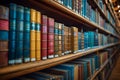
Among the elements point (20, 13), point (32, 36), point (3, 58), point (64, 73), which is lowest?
point (64, 73)

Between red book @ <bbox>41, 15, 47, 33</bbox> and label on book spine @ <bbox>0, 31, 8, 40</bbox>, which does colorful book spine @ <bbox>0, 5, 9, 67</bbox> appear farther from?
red book @ <bbox>41, 15, 47, 33</bbox>

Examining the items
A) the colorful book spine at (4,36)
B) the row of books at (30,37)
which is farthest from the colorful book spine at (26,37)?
the colorful book spine at (4,36)

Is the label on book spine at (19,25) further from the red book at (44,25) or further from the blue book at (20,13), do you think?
the red book at (44,25)

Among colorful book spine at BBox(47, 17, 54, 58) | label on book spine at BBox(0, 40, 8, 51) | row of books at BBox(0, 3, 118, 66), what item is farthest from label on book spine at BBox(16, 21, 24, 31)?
colorful book spine at BBox(47, 17, 54, 58)

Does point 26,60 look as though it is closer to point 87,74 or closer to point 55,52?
point 55,52

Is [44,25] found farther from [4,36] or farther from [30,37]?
[4,36]

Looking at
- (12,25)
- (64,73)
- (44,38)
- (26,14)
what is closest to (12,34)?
(12,25)

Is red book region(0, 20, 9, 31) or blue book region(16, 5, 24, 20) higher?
blue book region(16, 5, 24, 20)

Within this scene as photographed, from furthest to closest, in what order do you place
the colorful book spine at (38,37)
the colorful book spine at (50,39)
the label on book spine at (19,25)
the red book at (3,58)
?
the colorful book spine at (50,39)
the colorful book spine at (38,37)
the label on book spine at (19,25)
the red book at (3,58)

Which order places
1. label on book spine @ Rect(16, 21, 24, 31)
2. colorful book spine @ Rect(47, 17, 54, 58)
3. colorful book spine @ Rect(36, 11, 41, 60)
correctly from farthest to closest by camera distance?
colorful book spine @ Rect(47, 17, 54, 58), colorful book spine @ Rect(36, 11, 41, 60), label on book spine @ Rect(16, 21, 24, 31)

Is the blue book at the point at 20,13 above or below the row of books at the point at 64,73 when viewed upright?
above

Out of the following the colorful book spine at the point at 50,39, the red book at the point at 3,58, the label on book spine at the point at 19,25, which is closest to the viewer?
the red book at the point at 3,58

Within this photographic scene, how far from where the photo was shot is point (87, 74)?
1.77m

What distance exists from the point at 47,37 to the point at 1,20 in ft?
1.19
